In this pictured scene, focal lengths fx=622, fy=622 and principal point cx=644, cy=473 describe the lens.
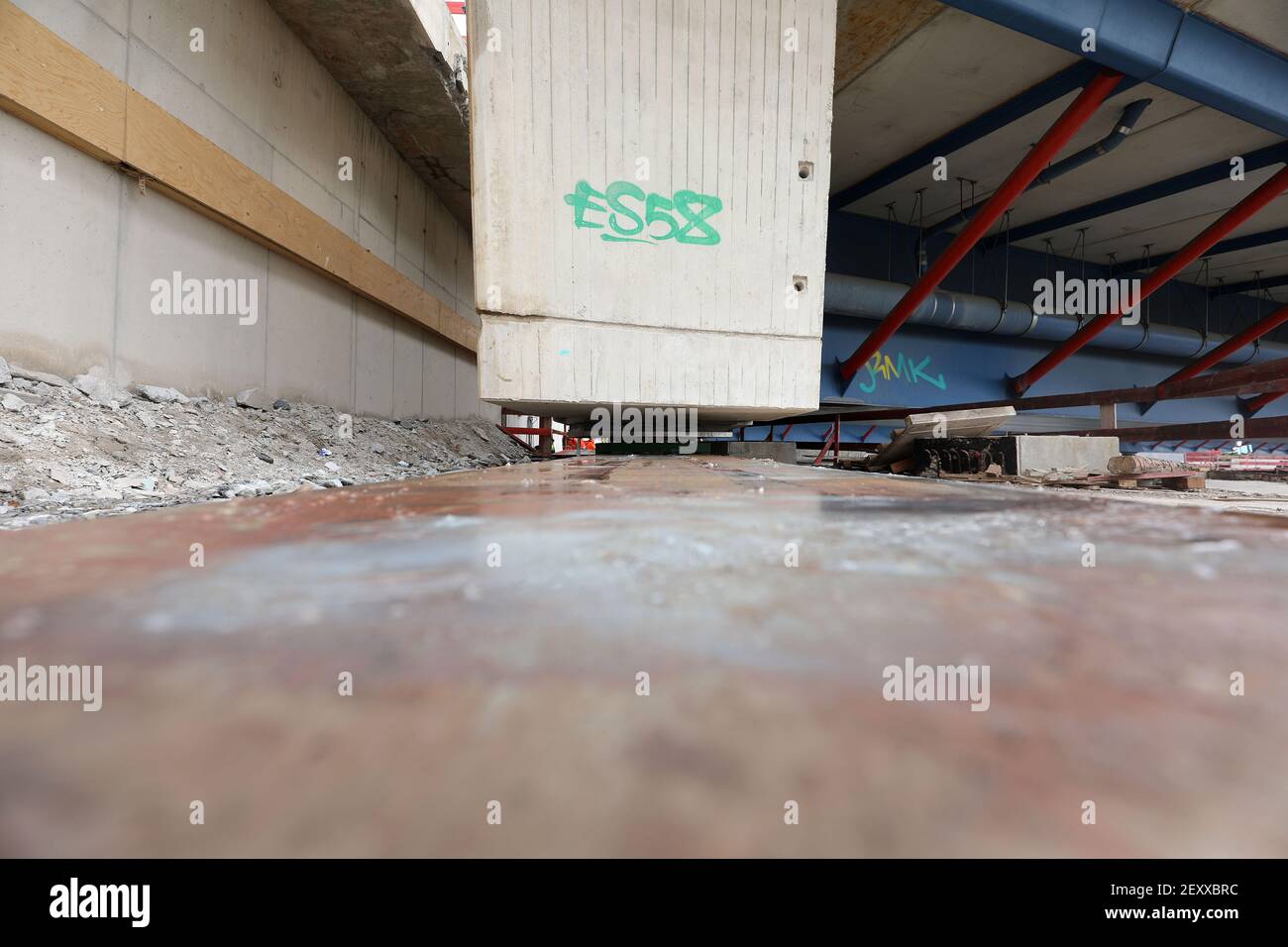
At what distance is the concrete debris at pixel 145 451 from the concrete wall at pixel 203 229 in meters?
0.14

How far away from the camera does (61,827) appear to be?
0.17 m

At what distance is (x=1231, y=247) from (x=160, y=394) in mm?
11741

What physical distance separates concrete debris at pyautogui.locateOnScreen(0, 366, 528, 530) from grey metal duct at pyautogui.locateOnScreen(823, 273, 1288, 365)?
17.9ft

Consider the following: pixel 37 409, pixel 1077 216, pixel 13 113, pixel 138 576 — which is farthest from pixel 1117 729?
pixel 1077 216

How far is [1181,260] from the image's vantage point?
21.0 ft

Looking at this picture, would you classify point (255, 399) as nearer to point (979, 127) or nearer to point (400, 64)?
point (400, 64)

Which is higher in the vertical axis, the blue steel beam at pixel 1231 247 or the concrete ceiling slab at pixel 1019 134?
the concrete ceiling slab at pixel 1019 134

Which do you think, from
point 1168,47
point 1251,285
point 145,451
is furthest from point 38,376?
point 1251,285

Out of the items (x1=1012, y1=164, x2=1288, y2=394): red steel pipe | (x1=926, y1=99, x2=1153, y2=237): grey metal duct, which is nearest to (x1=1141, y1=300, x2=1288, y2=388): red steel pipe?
(x1=1012, y1=164, x2=1288, y2=394): red steel pipe

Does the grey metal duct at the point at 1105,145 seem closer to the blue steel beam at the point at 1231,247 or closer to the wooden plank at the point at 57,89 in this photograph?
the blue steel beam at the point at 1231,247

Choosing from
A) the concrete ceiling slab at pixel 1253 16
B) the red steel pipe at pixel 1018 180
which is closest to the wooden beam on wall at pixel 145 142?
the red steel pipe at pixel 1018 180

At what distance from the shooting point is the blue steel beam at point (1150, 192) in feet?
19.6

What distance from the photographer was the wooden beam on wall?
2018mm
